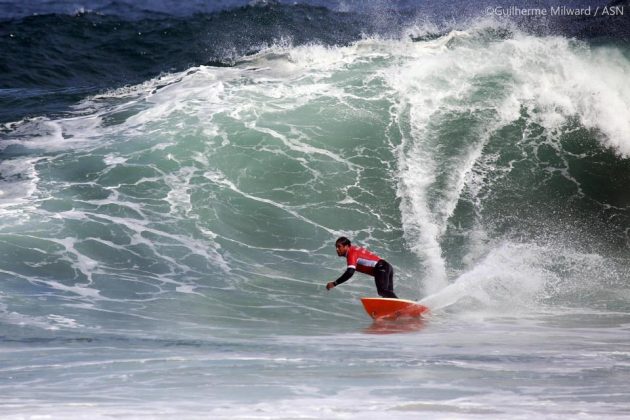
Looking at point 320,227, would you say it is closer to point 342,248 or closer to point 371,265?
point 371,265

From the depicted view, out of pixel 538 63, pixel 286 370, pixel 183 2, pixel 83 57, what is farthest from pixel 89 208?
pixel 183 2

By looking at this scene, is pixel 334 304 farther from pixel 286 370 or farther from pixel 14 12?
pixel 14 12

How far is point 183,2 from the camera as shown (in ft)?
113

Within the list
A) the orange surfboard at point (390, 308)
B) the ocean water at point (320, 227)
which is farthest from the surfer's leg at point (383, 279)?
the ocean water at point (320, 227)

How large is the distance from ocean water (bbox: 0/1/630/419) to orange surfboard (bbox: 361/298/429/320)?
0.26m

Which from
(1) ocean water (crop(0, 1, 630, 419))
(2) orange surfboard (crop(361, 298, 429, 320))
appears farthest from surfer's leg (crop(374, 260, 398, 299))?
(1) ocean water (crop(0, 1, 630, 419))

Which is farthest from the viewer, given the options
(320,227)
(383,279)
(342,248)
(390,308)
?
(320,227)

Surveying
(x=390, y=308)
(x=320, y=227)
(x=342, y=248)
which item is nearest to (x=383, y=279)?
(x=390, y=308)

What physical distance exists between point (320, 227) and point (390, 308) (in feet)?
14.5

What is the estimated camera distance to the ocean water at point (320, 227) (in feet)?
22.7

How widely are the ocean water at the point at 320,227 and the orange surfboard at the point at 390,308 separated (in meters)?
0.26

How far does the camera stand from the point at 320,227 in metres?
14.9

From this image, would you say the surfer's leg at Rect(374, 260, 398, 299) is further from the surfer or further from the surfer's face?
the surfer's face

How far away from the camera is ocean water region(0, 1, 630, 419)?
692 centimetres
